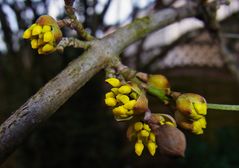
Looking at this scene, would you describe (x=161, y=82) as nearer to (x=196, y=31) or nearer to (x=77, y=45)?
(x=77, y=45)

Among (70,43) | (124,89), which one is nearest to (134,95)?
(124,89)

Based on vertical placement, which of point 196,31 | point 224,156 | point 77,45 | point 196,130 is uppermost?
point 77,45

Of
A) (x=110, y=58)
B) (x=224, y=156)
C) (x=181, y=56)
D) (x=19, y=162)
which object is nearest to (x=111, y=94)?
(x=110, y=58)

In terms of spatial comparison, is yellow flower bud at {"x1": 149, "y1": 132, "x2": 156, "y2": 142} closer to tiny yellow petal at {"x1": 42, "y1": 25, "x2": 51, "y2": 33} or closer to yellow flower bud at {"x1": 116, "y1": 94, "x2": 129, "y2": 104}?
yellow flower bud at {"x1": 116, "y1": 94, "x2": 129, "y2": 104}

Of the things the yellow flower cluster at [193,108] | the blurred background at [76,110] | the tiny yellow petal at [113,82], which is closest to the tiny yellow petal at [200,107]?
the yellow flower cluster at [193,108]

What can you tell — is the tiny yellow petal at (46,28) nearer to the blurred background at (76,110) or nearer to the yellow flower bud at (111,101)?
the yellow flower bud at (111,101)

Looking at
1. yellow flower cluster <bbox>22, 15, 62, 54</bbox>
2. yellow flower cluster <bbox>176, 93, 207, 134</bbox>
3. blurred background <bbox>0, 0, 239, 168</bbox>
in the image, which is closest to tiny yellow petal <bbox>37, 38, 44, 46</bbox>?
yellow flower cluster <bbox>22, 15, 62, 54</bbox>

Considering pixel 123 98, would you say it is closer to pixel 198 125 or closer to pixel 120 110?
pixel 120 110
